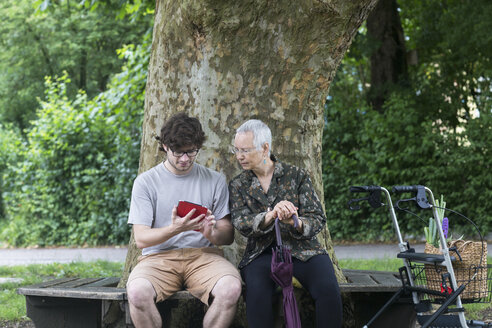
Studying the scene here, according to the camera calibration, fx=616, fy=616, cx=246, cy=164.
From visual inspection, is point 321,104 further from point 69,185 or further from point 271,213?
point 69,185

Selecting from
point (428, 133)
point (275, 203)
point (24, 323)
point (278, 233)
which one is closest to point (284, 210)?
point (278, 233)

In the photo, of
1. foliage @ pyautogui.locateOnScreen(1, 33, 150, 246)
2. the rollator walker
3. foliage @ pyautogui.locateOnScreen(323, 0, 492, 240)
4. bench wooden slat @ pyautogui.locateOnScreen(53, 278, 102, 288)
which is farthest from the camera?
foliage @ pyautogui.locateOnScreen(1, 33, 150, 246)

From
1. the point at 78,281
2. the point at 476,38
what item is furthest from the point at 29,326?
the point at 476,38

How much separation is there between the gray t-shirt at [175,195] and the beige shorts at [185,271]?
0.22ft

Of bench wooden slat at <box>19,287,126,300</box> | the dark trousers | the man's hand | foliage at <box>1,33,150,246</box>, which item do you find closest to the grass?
bench wooden slat at <box>19,287,126,300</box>

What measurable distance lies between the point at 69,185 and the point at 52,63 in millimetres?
11575

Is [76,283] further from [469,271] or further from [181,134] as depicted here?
[469,271]

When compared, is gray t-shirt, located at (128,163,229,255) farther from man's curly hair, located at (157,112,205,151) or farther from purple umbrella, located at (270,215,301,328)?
purple umbrella, located at (270,215,301,328)

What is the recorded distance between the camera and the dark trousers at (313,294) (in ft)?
13.1

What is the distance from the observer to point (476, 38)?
11031 millimetres

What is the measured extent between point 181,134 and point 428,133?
24.9 ft

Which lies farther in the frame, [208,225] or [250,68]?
[250,68]

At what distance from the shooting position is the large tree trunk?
15.8 feet

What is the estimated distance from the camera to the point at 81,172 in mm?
12742
